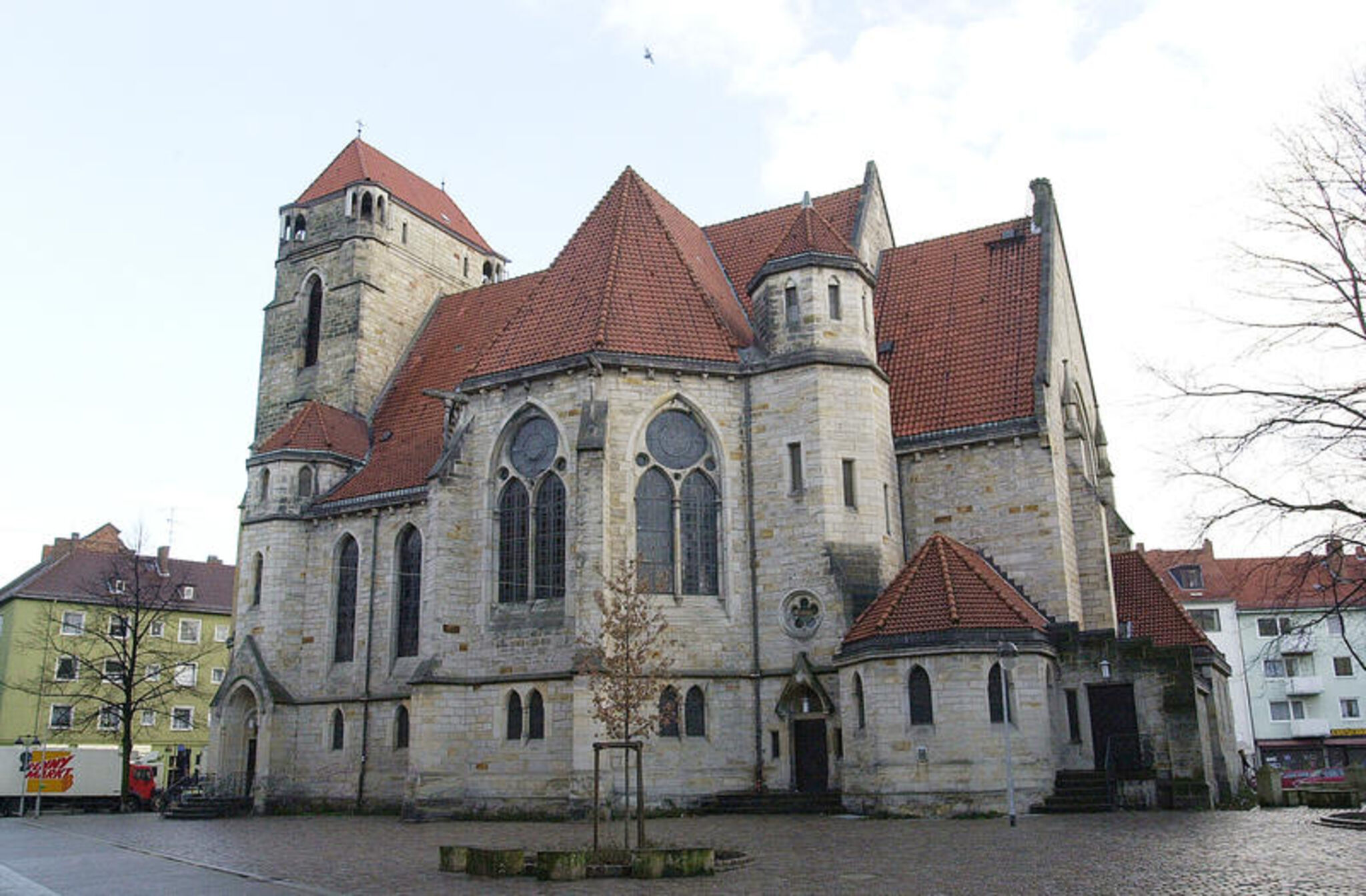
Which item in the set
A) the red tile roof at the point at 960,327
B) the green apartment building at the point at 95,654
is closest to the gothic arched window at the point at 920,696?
the red tile roof at the point at 960,327

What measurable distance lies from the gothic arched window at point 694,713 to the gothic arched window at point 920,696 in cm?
468

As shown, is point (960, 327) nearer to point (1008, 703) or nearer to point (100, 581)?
point (1008, 703)

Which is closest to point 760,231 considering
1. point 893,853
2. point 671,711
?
point 671,711

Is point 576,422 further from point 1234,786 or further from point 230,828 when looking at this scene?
point 1234,786

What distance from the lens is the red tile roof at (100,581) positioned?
2103 inches

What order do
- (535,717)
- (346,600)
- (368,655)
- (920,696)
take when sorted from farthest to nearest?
(346,600) < (368,655) < (535,717) < (920,696)

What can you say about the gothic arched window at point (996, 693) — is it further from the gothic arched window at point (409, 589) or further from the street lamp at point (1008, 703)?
the gothic arched window at point (409, 589)

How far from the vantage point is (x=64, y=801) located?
4044cm

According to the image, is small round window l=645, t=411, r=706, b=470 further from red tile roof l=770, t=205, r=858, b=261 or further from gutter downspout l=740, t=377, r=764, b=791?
red tile roof l=770, t=205, r=858, b=261

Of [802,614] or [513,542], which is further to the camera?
[513,542]

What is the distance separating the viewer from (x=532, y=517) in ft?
87.9

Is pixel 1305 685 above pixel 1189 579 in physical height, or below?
below

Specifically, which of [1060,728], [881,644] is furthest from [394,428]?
[1060,728]

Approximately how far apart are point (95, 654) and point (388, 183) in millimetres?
30828
